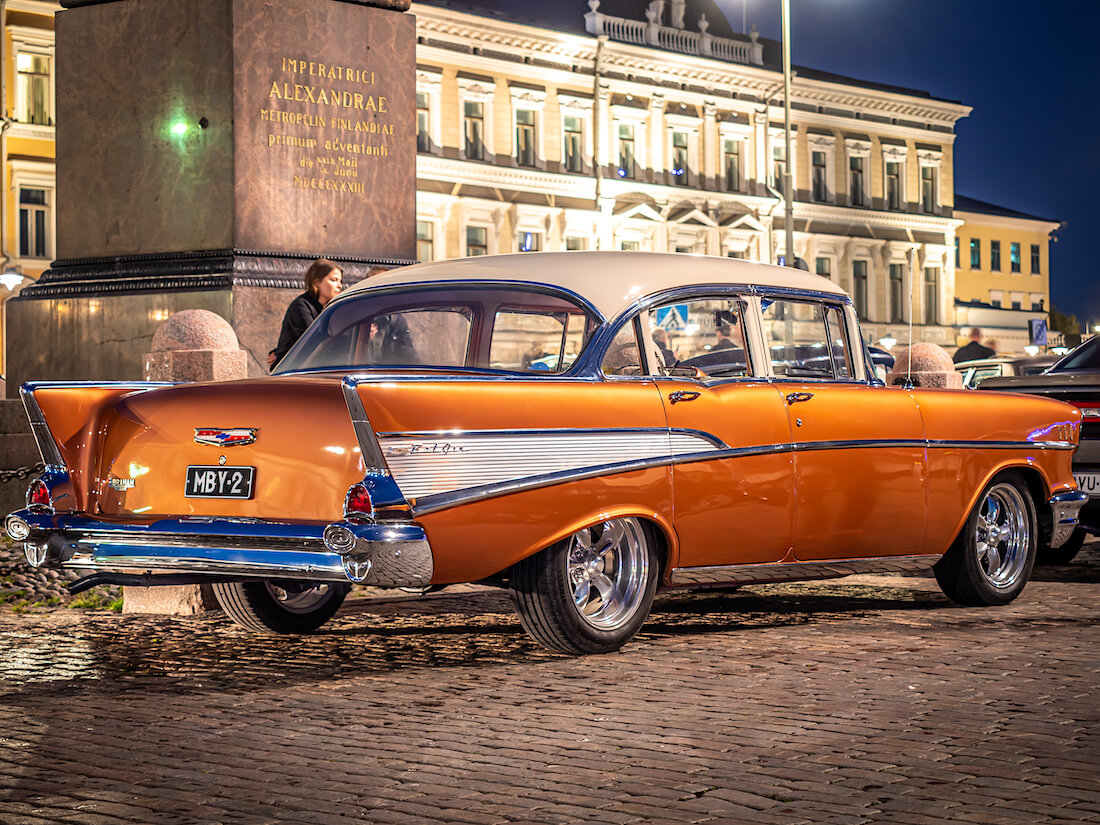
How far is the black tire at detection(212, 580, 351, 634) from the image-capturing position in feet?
27.2

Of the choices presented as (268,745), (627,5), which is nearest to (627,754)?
(268,745)

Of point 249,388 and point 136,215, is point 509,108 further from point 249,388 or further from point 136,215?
point 249,388

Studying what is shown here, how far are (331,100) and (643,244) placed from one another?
49.0 meters

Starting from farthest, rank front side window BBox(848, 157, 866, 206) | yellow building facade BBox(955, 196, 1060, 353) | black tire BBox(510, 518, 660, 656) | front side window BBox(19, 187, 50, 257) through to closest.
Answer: yellow building facade BBox(955, 196, 1060, 353) → front side window BBox(848, 157, 866, 206) → front side window BBox(19, 187, 50, 257) → black tire BBox(510, 518, 660, 656)

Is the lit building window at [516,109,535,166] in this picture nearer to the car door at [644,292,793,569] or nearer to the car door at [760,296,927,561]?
the car door at [760,296,927,561]

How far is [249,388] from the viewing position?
6.91 meters

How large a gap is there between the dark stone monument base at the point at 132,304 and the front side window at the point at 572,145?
47.2 meters

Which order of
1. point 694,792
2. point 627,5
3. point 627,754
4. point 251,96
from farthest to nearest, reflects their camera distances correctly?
point 627,5, point 251,96, point 627,754, point 694,792

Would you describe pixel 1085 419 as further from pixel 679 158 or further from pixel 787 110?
pixel 679 158

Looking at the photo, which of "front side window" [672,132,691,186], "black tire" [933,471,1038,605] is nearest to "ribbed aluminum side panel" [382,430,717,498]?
"black tire" [933,471,1038,605]

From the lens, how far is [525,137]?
5912 centimetres

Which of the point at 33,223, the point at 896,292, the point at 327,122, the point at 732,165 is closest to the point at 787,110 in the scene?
the point at 33,223

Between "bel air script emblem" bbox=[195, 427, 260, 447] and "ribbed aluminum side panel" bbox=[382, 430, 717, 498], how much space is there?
0.61 metres

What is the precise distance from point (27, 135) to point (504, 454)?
4422 centimetres
